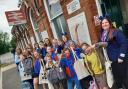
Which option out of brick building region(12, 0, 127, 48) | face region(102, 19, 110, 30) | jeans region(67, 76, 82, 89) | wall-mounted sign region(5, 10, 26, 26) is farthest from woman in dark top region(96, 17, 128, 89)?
wall-mounted sign region(5, 10, 26, 26)

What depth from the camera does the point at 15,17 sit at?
2305 centimetres

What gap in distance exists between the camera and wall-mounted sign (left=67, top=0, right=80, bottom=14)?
10.6 metres

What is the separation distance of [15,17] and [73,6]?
1262 cm

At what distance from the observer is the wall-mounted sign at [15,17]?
72.6 feet

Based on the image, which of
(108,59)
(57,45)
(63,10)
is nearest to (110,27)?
(108,59)

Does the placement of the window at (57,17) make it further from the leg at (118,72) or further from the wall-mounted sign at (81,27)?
the leg at (118,72)

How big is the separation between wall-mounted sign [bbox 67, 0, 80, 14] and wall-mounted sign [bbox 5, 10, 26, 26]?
10.7 meters

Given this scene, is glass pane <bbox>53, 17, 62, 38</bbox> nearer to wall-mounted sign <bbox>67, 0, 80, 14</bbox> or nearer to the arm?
wall-mounted sign <bbox>67, 0, 80, 14</bbox>

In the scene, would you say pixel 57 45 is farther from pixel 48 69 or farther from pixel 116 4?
pixel 116 4

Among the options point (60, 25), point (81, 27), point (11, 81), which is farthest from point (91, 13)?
point (11, 81)

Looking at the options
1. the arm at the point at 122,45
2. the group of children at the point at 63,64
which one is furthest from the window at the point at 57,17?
the arm at the point at 122,45

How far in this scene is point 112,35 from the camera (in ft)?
20.5

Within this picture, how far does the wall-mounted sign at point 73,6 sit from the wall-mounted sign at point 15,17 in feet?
35.2

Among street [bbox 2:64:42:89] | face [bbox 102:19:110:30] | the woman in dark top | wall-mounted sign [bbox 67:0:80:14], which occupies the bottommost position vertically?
street [bbox 2:64:42:89]
